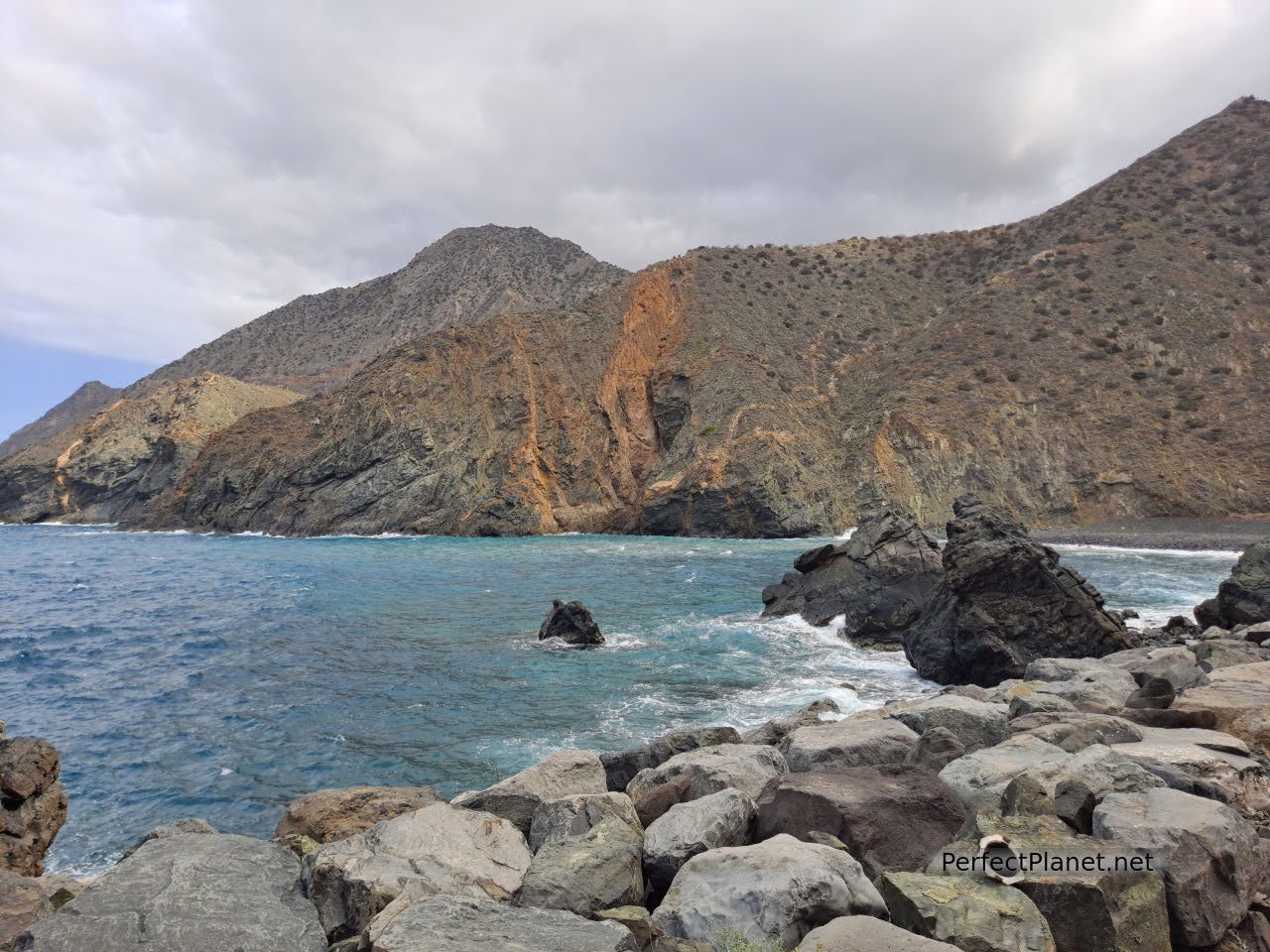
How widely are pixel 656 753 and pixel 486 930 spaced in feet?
19.9

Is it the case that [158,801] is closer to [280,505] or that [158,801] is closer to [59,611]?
[59,611]

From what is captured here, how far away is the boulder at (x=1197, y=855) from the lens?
399cm

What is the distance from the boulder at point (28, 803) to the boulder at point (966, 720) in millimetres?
8788

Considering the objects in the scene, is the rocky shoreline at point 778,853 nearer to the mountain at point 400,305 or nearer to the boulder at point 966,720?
the boulder at point 966,720

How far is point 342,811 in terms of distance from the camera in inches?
316

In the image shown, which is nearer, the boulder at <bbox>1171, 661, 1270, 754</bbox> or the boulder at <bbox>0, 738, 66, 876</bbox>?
the boulder at <bbox>1171, 661, 1270, 754</bbox>

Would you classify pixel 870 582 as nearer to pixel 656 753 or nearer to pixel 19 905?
pixel 656 753

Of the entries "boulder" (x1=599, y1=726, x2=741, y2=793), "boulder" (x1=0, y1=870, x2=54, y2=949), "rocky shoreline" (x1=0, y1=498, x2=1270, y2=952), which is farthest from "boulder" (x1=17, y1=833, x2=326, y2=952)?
"boulder" (x1=599, y1=726, x2=741, y2=793)

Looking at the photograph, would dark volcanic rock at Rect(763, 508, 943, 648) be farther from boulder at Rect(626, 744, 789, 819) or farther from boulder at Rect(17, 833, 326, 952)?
boulder at Rect(17, 833, 326, 952)

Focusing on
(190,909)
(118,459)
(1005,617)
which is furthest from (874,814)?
(118,459)

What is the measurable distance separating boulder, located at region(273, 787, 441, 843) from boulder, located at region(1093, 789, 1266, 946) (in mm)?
6377

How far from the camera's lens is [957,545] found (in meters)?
18.7

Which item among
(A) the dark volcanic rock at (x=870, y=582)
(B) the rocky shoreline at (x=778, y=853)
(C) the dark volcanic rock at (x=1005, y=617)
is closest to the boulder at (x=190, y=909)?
(B) the rocky shoreline at (x=778, y=853)

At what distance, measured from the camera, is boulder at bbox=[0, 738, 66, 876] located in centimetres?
795
